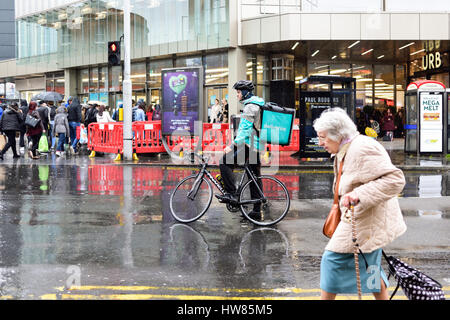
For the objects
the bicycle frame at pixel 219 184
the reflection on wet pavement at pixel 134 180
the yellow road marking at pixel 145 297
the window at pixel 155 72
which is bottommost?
the yellow road marking at pixel 145 297

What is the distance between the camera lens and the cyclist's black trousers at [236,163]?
A: 834cm

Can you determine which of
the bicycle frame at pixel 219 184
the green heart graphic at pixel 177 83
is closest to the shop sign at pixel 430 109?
the green heart graphic at pixel 177 83

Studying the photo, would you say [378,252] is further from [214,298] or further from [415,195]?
[415,195]

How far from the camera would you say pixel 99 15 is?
36.9 meters

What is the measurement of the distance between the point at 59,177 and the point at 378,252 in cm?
1132

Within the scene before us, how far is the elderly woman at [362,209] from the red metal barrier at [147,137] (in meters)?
15.7

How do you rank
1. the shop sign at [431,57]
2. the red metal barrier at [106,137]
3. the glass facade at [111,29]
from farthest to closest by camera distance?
1. the glass facade at [111,29]
2. the shop sign at [431,57]
3. the red metal barrier at [106,137]

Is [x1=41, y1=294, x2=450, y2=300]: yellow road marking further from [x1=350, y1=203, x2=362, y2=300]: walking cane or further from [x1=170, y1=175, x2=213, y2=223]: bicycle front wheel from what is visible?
[x1=170, y1=175, x2=213, y2=223]: bicycle front wheel

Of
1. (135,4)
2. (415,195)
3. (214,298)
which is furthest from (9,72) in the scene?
(214,298)

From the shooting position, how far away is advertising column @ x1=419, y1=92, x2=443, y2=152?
64.3 feet

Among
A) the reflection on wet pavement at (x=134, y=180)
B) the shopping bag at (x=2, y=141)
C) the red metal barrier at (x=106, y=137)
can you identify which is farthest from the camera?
the shopping bag at (x=2, y=141)

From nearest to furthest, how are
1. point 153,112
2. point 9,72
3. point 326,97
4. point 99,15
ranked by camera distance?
1. point 326,97
2. point 153,112
3. point 99,15
4. point 9,72

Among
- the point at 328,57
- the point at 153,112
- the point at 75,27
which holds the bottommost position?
the point at 153,112

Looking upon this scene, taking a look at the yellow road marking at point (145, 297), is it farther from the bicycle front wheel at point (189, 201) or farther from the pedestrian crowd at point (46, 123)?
the pedestrian crowd at point (46, 123)
